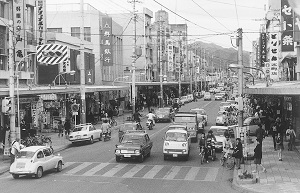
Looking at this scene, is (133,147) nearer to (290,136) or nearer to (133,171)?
(133,171)

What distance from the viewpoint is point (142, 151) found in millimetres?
26906

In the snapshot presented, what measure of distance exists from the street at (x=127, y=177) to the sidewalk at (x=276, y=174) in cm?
95

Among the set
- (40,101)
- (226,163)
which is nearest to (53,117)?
(40,101)

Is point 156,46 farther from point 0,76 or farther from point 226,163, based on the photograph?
point 226,163

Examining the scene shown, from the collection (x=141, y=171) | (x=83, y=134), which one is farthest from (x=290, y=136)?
(x=83, y=134)

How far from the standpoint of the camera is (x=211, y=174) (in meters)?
23.6

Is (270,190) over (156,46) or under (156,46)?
under

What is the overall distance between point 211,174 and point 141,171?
3.57 m

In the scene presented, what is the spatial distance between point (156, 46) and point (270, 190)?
9775 cm

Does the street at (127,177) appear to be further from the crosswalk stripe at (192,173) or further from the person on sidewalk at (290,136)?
the person on sidewalk at (290,136)

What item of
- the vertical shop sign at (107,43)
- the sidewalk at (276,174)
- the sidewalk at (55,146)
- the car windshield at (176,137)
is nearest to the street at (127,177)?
the sidewalk at (276,174)

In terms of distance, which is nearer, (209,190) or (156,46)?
(209,190)

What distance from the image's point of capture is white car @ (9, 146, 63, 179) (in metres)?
21.8

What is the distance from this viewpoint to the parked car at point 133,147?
86.9 ft
